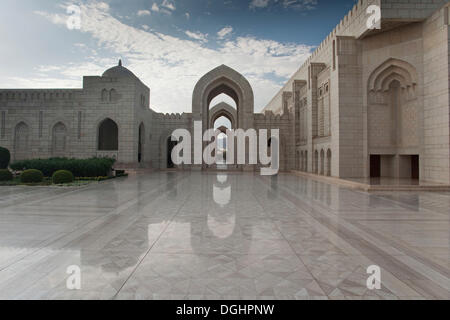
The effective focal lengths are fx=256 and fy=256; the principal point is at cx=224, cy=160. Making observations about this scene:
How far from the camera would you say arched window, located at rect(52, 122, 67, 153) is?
22.0 meters

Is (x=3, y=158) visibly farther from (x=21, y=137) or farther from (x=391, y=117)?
(x=391, y=117)

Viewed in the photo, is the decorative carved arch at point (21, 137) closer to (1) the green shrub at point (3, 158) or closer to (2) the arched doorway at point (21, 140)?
(2) the arched doorway at point (21, 140)

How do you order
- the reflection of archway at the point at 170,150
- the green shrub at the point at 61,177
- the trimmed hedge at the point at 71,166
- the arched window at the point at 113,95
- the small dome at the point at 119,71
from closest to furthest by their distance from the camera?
1. the green shrub at the point at 61,177
2. the trimmed hedge at the point at 71,166
3. the arched window at the point at 113,95
4. the small dome at the point at 119,71
5. the reflection of archway at the point at 170,150

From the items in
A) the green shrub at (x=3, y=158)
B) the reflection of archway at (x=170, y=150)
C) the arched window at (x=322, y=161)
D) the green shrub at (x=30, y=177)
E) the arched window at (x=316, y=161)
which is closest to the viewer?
the green shrub at (x=30, y=177)

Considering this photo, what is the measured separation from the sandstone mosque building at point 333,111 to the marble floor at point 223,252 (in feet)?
27.5

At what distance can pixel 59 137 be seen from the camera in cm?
2211

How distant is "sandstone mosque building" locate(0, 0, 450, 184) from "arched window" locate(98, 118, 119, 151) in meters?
0.08

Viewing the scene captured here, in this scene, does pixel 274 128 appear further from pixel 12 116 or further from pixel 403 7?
pixel 12 116

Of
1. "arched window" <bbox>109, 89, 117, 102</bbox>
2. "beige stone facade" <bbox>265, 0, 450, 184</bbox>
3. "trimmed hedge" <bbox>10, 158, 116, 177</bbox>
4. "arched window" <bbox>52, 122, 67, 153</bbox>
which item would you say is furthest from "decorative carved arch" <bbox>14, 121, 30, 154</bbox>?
"beige stone facade" <bbox>265, 0, 450, 184</bbox>

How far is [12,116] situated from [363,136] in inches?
1074

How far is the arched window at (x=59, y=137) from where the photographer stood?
22.0 meters

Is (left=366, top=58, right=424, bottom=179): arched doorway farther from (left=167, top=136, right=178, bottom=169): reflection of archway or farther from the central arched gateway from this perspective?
(left=167, top=136, right=178, bottom=169): reflection of archway

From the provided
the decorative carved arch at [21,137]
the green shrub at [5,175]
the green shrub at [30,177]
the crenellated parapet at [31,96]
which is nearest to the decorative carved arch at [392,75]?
the green shrub at [30,177]
